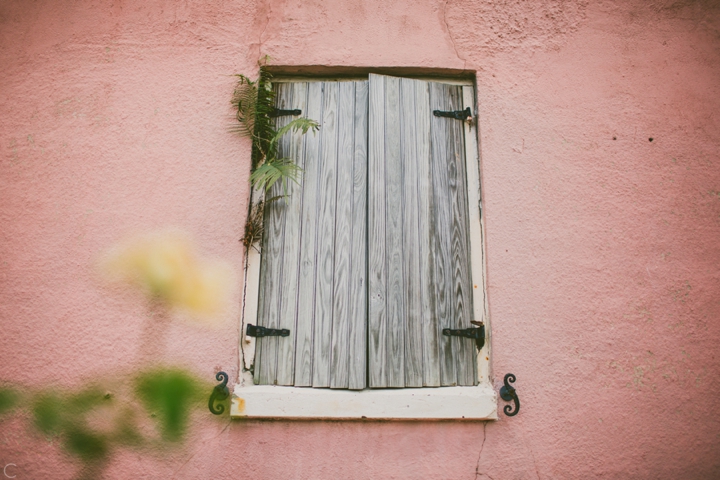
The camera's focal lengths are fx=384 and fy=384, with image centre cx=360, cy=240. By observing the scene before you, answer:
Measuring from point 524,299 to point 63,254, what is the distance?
2650 mm

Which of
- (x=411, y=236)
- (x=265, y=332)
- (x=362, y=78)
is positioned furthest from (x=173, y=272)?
(x=362, y=78)

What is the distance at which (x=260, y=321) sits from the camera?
2215 millimetres

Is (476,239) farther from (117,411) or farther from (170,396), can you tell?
(117,411)

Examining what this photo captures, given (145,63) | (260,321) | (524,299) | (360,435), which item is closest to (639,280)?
(524,299)

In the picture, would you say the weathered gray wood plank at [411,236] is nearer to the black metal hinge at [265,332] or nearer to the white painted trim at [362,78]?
the white painted trim at [362,78]

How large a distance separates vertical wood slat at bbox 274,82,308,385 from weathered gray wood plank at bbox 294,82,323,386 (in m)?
0.03

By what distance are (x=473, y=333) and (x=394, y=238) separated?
71cm

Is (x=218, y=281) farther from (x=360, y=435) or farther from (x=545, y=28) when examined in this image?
(x=545, y=28)

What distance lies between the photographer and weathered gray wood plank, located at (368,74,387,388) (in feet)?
7.07

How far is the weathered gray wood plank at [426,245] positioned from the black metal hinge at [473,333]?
0.08 m

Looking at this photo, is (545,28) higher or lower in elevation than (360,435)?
higher

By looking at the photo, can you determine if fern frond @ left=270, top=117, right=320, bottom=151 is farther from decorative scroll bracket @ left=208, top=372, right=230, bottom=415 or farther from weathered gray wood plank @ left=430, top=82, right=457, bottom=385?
decorative scroll bracket @ left=208, top=372, right=230, bottom=415

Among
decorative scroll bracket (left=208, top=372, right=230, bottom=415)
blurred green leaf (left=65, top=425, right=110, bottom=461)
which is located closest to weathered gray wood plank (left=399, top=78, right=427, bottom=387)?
decorative scroll bracket (left=208, top=372, right=230, bottom=415)

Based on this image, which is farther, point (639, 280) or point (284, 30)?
point (284, 30)
